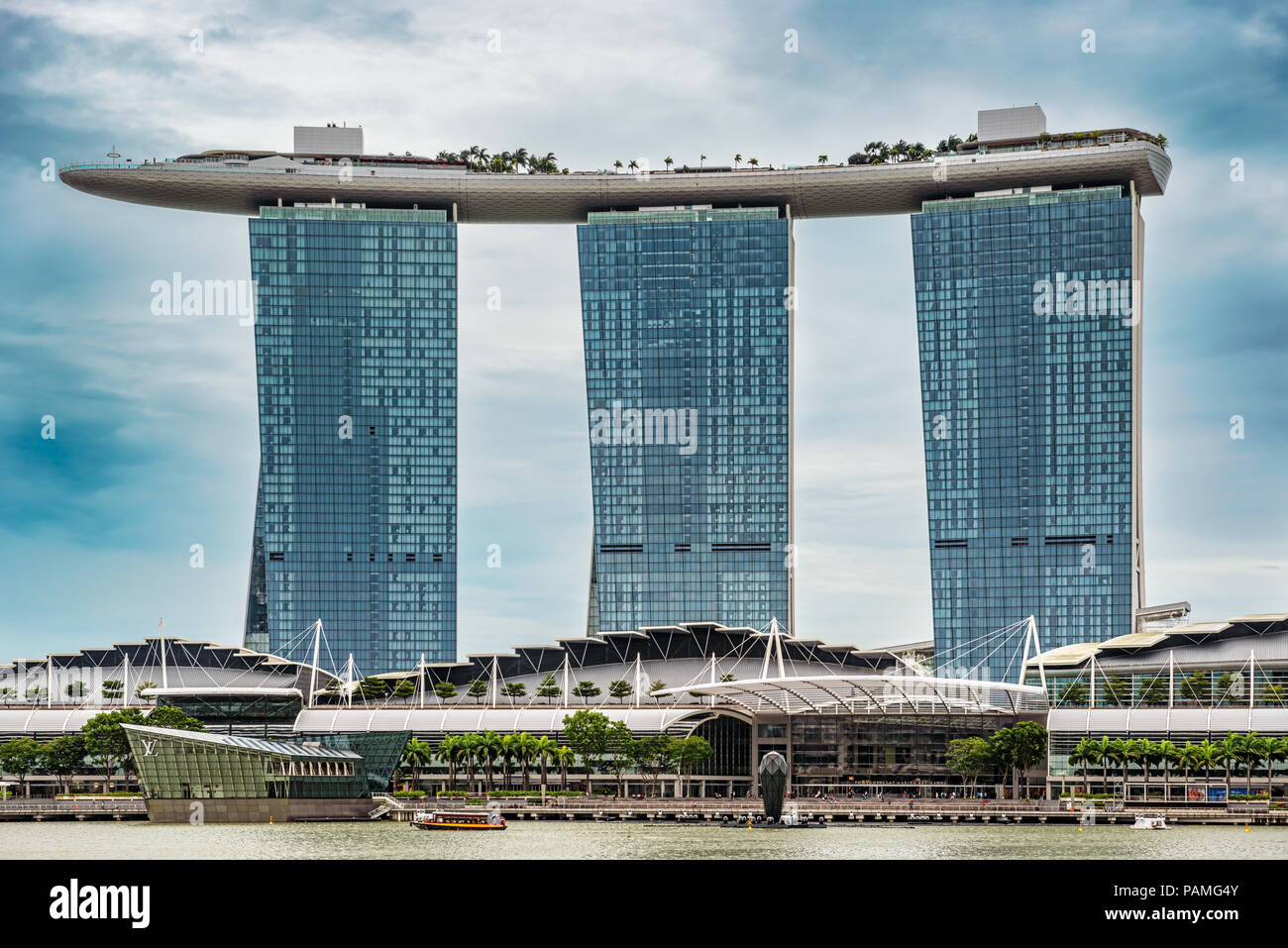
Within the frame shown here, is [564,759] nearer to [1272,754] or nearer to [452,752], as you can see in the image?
[452,752]

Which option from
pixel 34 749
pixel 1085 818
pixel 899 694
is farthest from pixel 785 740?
pixel 34 749

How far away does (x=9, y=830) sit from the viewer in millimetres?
147500

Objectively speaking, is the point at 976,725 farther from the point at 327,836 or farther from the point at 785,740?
the point at 327,836

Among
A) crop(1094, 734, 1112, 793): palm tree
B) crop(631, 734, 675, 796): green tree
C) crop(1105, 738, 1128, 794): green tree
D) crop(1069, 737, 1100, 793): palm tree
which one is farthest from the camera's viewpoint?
crop(631, 734, 675, 796): green tree

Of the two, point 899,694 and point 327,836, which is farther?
point 899,694

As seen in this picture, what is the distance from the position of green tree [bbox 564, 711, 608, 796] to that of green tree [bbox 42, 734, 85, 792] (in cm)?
5365

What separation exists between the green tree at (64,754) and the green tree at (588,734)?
53.7 meters

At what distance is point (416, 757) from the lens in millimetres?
192875

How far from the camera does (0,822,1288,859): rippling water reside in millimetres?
114688

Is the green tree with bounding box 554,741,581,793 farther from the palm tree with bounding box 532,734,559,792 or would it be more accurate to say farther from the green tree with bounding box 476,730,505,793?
the green tree with bounding box 476,730,505,793

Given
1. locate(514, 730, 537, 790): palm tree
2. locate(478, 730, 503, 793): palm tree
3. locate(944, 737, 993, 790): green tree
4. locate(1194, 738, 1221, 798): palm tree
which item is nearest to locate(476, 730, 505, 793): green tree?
locate(478, 730, 503, 793): palm tree


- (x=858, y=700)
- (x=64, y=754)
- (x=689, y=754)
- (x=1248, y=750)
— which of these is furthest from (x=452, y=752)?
(x=1248, y=750)

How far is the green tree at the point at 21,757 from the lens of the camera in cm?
19188
